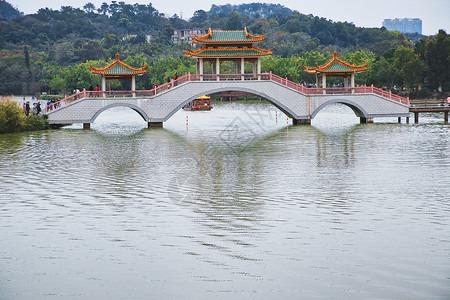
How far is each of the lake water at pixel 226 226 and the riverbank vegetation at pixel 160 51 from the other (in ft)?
102

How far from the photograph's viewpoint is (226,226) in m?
11.2

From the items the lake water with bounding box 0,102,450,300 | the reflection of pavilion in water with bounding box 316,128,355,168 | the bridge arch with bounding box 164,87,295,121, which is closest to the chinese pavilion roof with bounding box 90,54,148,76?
the bridge arch with bounding box 164,87,295,121

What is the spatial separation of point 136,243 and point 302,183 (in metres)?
6.98

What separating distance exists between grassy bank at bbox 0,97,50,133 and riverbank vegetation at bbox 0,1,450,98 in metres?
12.8

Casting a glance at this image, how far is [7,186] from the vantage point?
628 inches

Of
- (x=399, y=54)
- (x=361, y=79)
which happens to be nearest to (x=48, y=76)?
(x=361, y=79)

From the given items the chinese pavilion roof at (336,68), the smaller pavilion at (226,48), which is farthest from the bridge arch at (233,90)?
the chinese pavilion roof at (336,68)

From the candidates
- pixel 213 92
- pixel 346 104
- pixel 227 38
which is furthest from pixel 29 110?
pixel 346 104

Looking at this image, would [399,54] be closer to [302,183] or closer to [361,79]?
[361,79]

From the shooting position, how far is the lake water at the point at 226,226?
27.1 ft

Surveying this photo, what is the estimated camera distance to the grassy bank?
107ft

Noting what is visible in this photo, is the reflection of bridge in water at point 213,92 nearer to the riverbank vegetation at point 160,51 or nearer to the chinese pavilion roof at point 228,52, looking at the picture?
the chinese pavilion roof at point 228,52

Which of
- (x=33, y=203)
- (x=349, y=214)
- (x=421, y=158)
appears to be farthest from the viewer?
(x=421, y=158)

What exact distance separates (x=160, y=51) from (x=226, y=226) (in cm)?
11050
